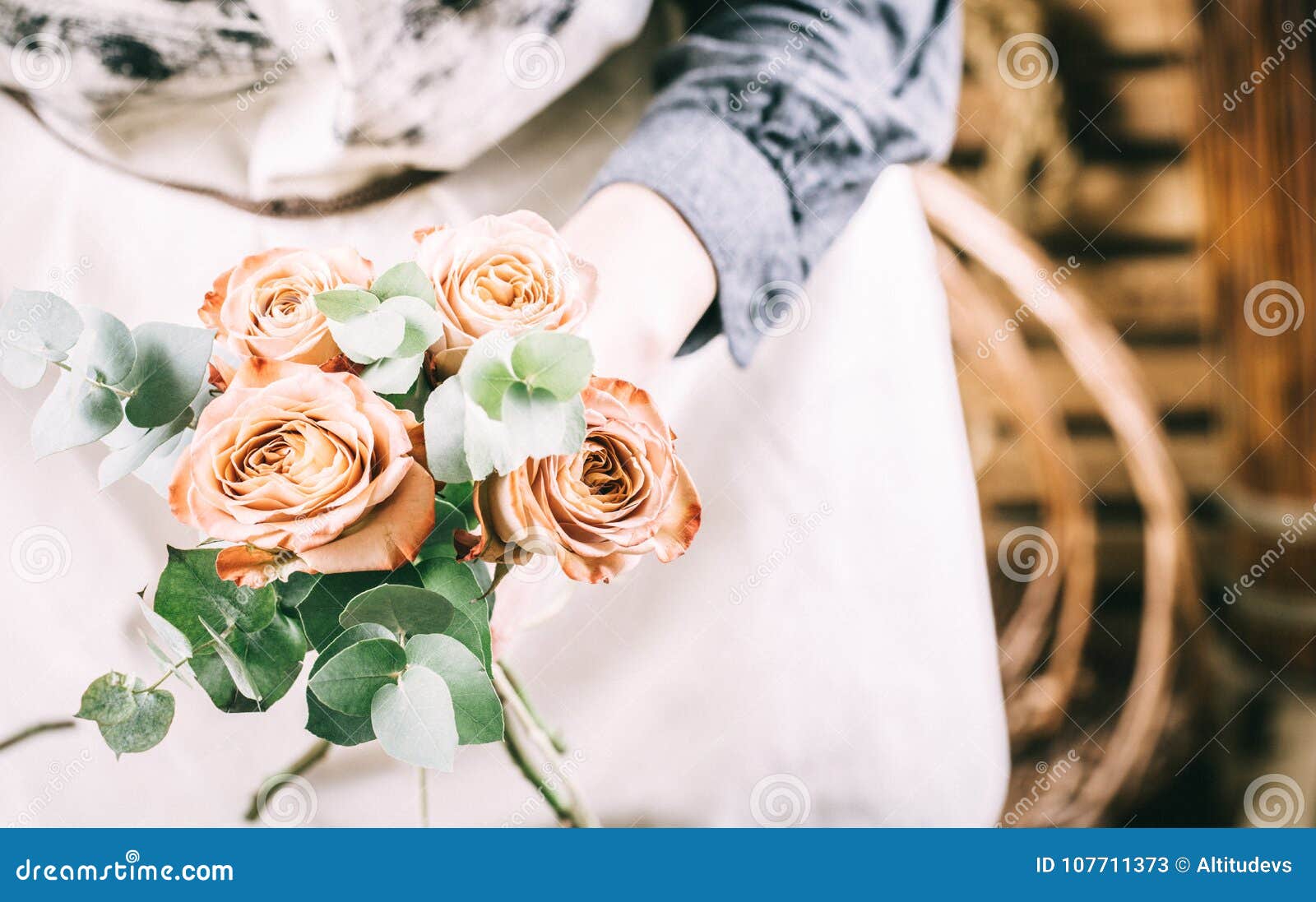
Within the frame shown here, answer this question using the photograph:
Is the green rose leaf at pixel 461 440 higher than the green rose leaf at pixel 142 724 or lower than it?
higher

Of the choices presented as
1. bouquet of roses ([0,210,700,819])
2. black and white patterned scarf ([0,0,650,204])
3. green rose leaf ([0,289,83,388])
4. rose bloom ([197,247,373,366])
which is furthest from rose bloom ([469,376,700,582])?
black and white patterned scarf ([0,0,650,204])

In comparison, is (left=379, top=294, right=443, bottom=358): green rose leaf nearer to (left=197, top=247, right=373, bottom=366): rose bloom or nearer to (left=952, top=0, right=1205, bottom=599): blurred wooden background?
(left=197, top=247, right=373, bottom=366): rose bloom

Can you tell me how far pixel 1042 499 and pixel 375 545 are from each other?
0.54 m

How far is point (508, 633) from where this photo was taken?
1.97 ft

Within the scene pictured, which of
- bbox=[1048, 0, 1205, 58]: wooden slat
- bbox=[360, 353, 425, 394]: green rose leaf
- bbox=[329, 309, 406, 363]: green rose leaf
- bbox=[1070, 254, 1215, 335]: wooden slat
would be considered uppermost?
bbox=[1048, 0, 1205, 58]: wooden slat

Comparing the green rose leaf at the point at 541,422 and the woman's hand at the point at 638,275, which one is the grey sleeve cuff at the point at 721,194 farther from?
the green rose leaf at the point at 541,422

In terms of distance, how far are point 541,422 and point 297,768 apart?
0.45m

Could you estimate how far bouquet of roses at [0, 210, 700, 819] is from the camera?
381mm

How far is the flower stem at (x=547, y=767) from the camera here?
67 cm

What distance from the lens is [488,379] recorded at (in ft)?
1.27

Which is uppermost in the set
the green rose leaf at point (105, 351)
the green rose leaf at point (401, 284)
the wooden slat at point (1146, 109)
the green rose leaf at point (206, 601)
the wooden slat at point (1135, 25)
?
the wooden slat at point (1135, 25)

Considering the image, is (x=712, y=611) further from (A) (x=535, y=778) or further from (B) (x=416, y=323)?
(B) (x=416, y=323)

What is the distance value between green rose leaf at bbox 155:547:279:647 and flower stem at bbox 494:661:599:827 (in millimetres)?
265

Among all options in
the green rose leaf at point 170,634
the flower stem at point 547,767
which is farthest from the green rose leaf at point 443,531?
the flower stem at point 547,767
